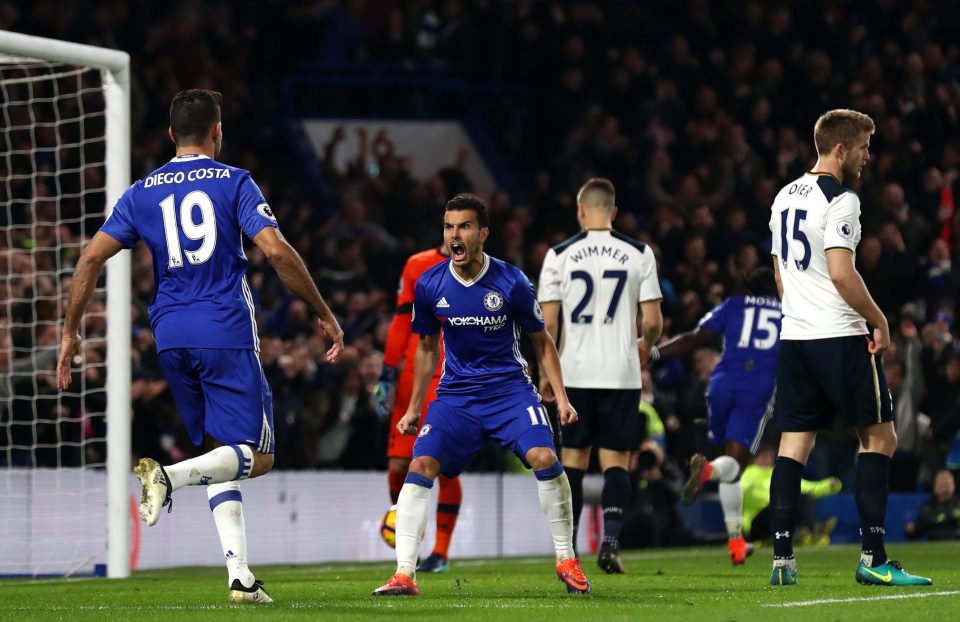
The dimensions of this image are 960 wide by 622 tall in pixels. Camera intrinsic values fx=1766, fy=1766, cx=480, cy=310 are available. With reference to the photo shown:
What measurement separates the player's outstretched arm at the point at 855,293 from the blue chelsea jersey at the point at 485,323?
1.46m

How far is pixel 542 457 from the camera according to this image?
325 inches

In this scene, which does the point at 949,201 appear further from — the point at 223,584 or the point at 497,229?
the point at 223,584

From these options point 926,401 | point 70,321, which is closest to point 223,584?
point 70,321

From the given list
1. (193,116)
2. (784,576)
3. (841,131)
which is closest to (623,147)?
(841,131)

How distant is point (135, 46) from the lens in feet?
68.8

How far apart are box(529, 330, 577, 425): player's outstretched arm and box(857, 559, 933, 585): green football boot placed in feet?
5.66

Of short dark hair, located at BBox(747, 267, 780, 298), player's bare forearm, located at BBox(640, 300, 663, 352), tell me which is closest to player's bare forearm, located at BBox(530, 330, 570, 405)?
player's bare forearm, located at BBox(640, 300, 663, 352)

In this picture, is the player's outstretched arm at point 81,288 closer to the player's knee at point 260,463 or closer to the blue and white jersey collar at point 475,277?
the player's knee at point 260,463

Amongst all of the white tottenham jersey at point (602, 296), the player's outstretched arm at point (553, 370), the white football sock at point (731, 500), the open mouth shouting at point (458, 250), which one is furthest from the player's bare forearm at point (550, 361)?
the white football sock at point (731, 500)

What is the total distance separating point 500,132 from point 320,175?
10.8 ft

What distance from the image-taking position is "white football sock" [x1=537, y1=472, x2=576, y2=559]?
836cm

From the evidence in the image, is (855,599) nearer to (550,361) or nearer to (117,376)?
(550,361)

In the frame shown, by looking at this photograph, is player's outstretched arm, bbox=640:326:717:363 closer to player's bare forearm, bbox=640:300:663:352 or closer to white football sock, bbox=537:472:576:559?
player's bare forearm, bbox=640:300:663:352

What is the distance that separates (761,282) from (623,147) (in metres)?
9.73
